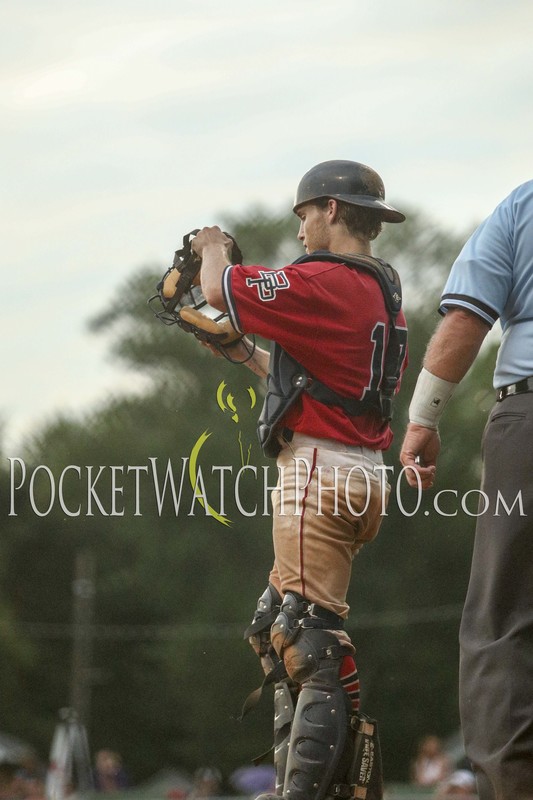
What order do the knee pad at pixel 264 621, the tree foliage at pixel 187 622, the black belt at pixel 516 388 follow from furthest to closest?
1. the tree foliage at pixel 187 622
2. the knee pad at pixel 264 621
3. the black belt at pixel 516 388

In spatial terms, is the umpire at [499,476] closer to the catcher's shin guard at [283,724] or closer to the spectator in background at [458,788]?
the catcher's shin guard at [283,724]

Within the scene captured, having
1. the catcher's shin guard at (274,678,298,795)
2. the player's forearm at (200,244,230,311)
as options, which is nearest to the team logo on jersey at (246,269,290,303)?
the player's forearm at (200,244,230,311)

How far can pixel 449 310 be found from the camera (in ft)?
12.5

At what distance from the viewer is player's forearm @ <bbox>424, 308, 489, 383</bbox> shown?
3768mm

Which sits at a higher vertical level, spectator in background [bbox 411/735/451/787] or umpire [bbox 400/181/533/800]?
umpire [bbox 400/181/533/800]

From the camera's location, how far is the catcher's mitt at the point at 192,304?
4.89 m

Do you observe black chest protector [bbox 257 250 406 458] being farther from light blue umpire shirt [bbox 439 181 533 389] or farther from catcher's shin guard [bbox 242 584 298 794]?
light blue umpire shirt [bbox 439 181 533 389]

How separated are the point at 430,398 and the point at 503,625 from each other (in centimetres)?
74

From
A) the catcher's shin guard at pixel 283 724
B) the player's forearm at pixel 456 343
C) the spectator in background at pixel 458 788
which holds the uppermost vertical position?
the player's forearm at pixel 456 343

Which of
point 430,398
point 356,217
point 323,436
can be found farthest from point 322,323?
point 430,398

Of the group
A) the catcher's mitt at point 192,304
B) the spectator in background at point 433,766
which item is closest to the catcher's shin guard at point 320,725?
the catcher's mitt at point 192,304

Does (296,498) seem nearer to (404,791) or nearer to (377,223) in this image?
(377,223)

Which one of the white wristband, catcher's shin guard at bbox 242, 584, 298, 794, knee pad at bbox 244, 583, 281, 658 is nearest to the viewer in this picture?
the white wristband

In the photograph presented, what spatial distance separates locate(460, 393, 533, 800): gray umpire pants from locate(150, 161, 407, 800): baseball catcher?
665 mm
